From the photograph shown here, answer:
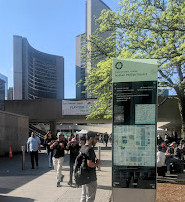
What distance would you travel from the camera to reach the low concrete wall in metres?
17.8

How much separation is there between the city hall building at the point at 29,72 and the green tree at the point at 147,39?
129882 millimetres

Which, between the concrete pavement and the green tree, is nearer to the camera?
the concrete pavement

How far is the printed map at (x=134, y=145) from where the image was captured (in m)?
4.52

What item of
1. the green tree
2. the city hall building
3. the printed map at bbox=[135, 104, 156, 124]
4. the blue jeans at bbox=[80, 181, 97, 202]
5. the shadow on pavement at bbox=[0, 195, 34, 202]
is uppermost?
the city hall building

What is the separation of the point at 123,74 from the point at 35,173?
7.27 meters

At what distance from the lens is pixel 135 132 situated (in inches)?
180

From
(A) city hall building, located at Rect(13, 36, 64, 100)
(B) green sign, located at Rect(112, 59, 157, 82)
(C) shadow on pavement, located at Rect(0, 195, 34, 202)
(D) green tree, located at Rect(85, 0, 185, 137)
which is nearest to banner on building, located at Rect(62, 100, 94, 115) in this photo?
(D) green tree, located at Rect(85, 0, 185, 137)

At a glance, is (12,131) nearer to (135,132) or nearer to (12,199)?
(12,199)

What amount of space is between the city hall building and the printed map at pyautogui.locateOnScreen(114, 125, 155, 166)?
14071 cm

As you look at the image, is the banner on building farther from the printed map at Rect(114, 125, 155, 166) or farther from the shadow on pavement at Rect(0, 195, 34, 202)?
the printed map at Rect(114, 125, 155, 166)

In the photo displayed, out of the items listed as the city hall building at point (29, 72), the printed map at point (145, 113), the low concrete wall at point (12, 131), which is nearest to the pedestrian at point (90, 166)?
the printed map at point (145, 113)

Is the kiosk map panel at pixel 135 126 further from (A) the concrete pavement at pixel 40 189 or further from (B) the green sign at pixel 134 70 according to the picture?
(A) the concrete pavement at pixel 40 189

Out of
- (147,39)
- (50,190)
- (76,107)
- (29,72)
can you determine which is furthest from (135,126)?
(29,72)

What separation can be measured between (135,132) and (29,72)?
144 m
